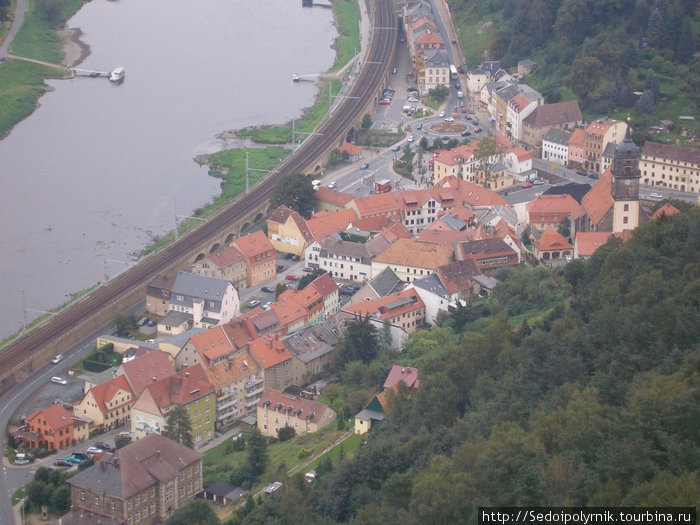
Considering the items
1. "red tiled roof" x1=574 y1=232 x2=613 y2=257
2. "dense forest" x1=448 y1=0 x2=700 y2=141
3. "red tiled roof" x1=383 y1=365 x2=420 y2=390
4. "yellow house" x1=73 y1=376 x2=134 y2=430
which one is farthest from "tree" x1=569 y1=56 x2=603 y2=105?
"yellow house" x1=73 y1=376 x2=134 y2=430

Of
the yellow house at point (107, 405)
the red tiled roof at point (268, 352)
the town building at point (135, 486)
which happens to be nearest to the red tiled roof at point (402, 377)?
the red tiled roof at point (268, 352)

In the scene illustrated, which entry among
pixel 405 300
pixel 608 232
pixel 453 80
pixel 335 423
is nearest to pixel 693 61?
pixel 453 80

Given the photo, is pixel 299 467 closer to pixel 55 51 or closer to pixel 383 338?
pixel 383 338

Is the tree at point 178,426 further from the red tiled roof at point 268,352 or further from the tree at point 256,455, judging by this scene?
the red tiled roof at point 268,352

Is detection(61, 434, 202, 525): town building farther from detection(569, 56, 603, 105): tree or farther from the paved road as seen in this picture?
the paved road

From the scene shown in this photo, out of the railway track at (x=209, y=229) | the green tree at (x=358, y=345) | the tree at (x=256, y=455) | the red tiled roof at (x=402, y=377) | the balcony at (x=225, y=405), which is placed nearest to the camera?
the tree at (x=256, y=455)

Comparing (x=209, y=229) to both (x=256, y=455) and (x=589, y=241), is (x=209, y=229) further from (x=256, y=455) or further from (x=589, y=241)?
(x=256, y=455)
